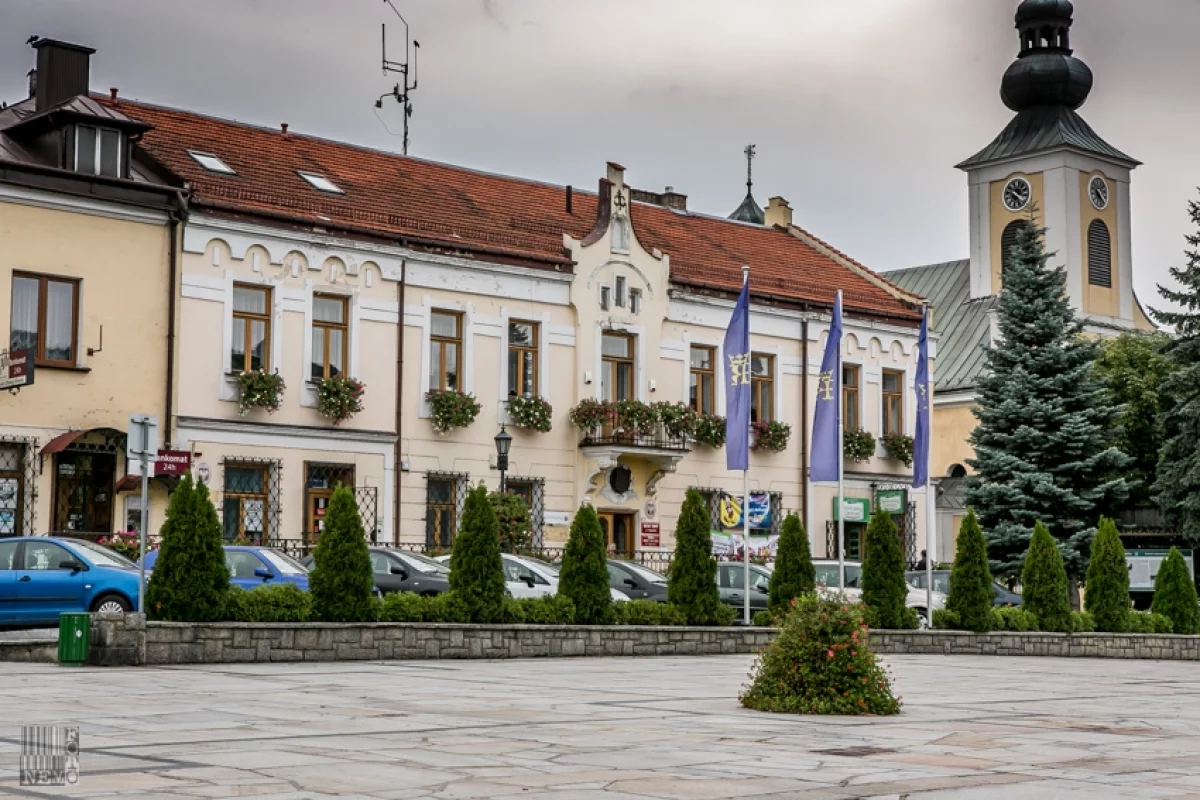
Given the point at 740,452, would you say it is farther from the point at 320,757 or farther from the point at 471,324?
the point at 320,757

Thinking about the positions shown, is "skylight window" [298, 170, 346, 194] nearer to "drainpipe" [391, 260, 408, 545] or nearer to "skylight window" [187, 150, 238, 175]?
"skylight window" [187, 150, 238, 175]

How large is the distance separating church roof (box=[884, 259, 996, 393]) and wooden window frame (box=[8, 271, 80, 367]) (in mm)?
42638

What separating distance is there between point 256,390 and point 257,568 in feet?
29.8

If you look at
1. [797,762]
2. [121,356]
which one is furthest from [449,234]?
[797,762]

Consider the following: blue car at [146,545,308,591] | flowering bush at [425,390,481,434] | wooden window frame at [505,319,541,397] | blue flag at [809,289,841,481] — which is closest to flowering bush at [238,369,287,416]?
flowering bush at [425,390,481,434]

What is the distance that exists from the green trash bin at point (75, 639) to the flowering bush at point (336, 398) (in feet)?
51.3

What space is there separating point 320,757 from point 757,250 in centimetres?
3764

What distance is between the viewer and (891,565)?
1221 inches

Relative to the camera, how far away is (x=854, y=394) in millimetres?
47531

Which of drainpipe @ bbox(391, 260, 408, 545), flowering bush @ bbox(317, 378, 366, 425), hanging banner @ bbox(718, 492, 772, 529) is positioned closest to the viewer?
flowering bush @ bbox(317, 378, 366, 425)

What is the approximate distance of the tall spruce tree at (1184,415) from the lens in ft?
157

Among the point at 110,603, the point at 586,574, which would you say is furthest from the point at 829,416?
the point at 110,603

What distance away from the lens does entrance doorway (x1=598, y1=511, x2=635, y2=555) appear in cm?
4178

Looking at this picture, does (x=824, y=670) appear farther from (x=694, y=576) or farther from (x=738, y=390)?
(x=738, y=390)
